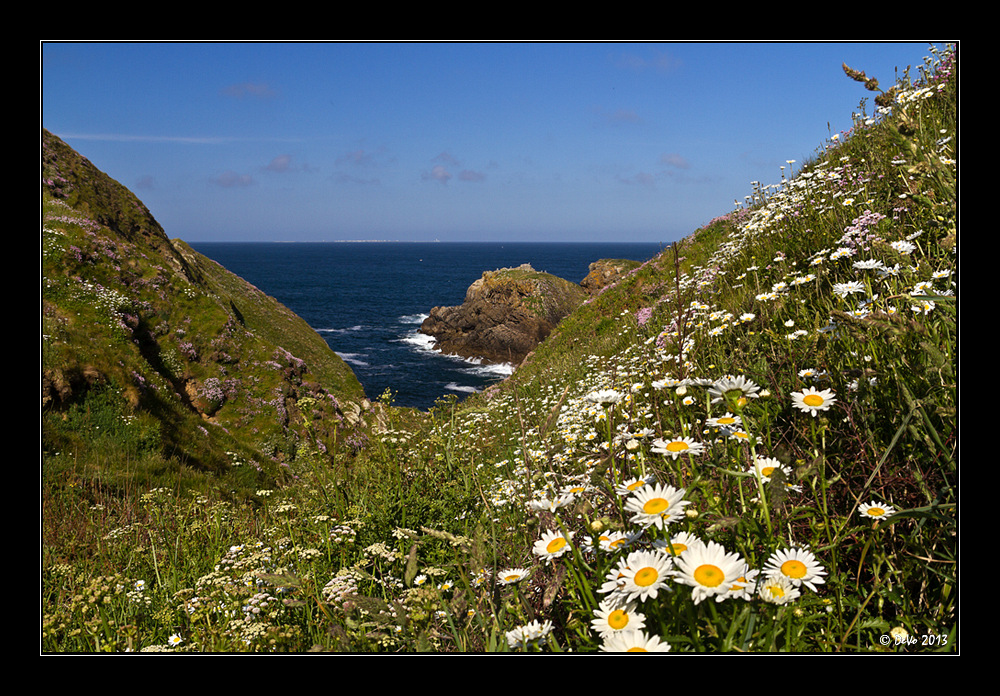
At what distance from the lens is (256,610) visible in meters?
2.32

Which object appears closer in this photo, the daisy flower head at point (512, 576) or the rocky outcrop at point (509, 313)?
the daisy flower head at point (512, 576)

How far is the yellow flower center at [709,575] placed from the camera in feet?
4.11

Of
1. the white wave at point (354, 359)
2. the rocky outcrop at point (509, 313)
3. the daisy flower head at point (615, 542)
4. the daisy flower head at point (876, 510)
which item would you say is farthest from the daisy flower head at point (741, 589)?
the white wave at point (354, 359)

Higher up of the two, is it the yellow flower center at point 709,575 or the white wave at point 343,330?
the yellow flower center at point 709,575

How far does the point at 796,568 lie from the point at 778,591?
0.55 ft

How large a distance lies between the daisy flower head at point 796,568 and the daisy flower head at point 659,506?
29 cm

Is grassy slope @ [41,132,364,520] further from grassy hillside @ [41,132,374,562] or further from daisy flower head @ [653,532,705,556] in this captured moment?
daisy flower head @ [653,532,705,556]

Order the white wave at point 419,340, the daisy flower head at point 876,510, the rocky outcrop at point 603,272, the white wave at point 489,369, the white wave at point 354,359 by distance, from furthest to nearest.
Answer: the white wave at point 419,340 → the white wave at point 354,359 → the white wave at point 489,369 → the rocky outcrop at point 603,272 → the daisy flower head at point 876,510

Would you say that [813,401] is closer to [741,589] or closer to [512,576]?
[741,589]

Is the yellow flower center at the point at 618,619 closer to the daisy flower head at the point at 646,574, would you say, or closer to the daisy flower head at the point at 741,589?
the daisy flower head at the point at 646,574

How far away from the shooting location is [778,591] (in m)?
1.28

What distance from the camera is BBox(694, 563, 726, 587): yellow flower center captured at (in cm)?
125
